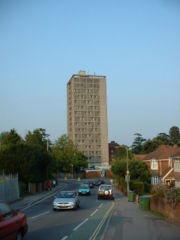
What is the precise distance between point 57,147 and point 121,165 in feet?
211

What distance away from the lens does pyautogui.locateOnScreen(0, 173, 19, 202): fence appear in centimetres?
3578

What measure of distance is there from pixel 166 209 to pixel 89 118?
131m

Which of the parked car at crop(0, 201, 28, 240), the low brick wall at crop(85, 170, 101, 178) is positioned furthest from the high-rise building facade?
the parked car at crop(0, 201, 28, 240)

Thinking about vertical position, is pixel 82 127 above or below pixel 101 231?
above

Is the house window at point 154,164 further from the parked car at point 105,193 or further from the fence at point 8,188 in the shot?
the fence at point 8,188

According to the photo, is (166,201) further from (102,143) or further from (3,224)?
(102,143)

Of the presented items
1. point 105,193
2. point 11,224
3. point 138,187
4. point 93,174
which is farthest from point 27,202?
point 93,174

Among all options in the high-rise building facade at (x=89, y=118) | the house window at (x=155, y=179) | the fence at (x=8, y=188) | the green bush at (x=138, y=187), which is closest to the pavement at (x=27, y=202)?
the fence at (x=8, y=188)

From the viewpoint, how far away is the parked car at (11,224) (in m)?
11.1

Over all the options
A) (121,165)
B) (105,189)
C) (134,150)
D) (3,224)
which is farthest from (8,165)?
(134,150)

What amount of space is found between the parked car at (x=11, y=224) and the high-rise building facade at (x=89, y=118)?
141 metres

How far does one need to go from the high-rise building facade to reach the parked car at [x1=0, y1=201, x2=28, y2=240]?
141 m

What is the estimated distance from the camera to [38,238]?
13.9 m

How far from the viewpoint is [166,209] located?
24938 millimetres
